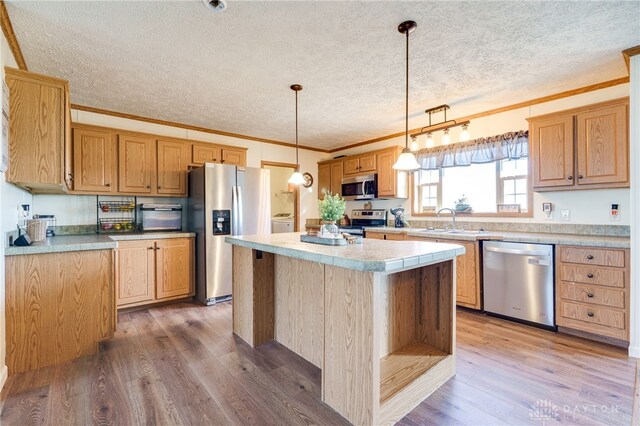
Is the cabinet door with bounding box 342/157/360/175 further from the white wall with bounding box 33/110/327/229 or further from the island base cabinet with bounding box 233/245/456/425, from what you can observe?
the island base cabinet with bounding box 233/245/456/425

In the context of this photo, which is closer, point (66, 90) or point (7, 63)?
point (7, 63)

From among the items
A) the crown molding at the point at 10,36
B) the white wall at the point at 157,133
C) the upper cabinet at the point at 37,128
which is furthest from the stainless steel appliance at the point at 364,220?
the crown molding at the point at 10,36

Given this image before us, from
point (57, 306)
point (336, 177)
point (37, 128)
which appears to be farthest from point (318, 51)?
point (336, 177)

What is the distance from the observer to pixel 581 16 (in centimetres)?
193

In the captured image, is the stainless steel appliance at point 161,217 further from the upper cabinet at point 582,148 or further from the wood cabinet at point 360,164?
the upper cabinet at point 582,148

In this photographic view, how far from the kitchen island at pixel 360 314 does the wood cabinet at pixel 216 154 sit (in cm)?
208

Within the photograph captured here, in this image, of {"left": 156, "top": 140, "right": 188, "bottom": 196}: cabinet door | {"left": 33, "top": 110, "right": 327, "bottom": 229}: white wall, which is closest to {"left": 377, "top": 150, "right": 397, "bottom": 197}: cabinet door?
{"left": 33, "top": 110, "right": 327, "bottom": 229}: white wall

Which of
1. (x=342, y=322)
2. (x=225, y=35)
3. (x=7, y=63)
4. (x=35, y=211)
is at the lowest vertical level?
(x=342, y=322)

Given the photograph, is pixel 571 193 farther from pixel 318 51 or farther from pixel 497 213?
pixel 318 51

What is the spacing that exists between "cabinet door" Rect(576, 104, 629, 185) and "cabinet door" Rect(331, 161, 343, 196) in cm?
334

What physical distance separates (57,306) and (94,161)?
190cm

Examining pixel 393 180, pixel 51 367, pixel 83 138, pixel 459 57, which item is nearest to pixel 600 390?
pixel 459 57

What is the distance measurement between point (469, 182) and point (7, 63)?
4.75m

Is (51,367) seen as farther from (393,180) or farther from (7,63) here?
(393,180)
